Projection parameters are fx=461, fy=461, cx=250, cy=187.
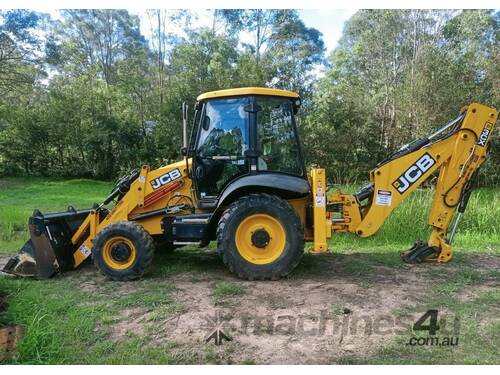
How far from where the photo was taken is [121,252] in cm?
526

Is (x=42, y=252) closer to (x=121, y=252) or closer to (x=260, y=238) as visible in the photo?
(x=121, y=252)

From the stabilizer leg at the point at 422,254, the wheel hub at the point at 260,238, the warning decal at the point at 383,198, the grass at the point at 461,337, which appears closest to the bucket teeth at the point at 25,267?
the wheel hub at the point at 260,238

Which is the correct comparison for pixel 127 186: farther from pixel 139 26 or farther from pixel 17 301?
pixel 139 26

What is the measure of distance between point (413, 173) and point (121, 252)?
3514mm

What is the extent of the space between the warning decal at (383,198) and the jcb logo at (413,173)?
0.13 m

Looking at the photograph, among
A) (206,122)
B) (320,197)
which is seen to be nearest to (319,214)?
(320,197)

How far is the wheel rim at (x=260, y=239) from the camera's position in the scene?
16.7 ft

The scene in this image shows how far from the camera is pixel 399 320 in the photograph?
389 centimetres

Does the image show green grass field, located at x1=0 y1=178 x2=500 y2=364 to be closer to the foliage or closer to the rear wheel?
the rear wheel

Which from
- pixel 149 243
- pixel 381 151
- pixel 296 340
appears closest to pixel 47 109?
pixel 381 151

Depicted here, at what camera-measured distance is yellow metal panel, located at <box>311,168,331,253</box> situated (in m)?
5.10

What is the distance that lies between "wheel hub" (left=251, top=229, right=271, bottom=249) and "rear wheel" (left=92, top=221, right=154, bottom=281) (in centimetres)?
118

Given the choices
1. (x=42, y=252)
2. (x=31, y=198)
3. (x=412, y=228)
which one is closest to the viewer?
Answer: (x=42, y=252)

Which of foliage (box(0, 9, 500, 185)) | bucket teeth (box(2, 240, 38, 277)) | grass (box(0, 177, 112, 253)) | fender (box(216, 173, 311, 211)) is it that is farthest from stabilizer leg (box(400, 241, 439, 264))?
foliage (box(0, 9, 500, 185))
